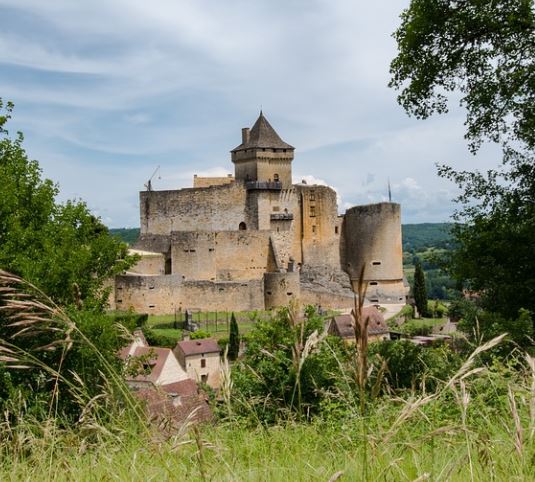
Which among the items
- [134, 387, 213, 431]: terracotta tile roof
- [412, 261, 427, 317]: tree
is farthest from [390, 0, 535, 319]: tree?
[412, 261, 427, 317]: tree

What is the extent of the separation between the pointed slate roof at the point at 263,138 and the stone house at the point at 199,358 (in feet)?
65.8

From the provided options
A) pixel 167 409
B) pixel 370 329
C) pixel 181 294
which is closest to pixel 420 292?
pixel 181 294

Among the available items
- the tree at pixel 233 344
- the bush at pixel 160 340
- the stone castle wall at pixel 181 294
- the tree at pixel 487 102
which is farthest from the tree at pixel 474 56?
the stone castle wall at pixel 181 294

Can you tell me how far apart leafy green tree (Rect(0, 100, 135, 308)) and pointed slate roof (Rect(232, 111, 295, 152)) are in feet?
98.6

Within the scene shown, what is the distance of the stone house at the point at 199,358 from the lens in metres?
24.4

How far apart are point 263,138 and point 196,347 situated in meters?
21.4

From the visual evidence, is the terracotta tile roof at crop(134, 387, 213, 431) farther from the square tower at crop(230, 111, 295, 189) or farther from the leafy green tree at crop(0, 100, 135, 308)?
the square tower at crop(230, 111, 295, 189)

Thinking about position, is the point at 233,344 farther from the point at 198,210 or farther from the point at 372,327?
the point at 198,210

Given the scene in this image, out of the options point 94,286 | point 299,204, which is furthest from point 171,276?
point 94,286

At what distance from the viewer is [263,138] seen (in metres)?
43.4

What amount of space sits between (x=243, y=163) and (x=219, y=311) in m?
12.7

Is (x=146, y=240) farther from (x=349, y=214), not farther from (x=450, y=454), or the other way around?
(x=450, y=454)

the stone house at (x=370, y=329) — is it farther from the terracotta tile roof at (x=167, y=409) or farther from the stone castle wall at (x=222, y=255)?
the stone castle wall at (x=222, y=255)

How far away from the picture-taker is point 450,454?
3.19 meters
